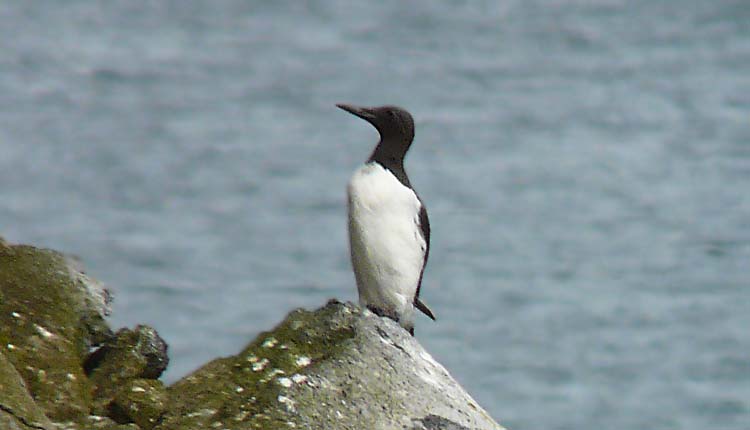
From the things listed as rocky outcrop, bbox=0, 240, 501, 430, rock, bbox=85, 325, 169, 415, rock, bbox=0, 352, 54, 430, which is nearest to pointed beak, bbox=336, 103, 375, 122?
rocky outcrop, bbox=0, 240, 501, 430

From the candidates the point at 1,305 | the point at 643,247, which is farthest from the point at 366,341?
the point at 643,247

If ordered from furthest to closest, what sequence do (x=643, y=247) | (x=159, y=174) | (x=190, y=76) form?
(x=190, y=76) < (x=159, y=174) < (x=643, y=247)

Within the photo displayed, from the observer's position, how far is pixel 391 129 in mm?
9484

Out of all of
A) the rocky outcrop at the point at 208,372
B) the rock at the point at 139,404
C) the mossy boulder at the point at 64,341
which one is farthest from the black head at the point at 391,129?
the rock at the point at 139,404

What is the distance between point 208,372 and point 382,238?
5.76 feet

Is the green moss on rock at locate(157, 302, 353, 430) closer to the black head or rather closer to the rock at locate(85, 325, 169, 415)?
the rock at locate(85, 325, 169, 415)

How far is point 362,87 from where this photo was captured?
163ft

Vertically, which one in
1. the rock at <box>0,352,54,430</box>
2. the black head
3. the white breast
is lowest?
the rock at <box>0,352,54,430</box>

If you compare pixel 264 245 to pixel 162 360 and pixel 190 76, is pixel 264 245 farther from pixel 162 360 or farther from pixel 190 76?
pixel 162 360

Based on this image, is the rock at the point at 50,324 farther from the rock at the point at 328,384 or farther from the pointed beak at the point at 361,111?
the pointed beak at the point at 361,111

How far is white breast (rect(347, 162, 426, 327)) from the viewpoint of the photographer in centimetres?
919

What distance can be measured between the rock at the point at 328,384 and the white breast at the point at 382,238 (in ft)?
3.80

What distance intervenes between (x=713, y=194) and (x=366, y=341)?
39.2 metres

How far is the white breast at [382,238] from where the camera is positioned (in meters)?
9.19
